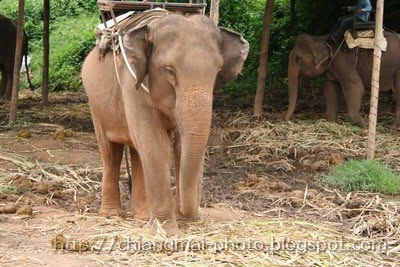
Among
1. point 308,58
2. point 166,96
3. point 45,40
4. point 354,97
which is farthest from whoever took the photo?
point 45,40

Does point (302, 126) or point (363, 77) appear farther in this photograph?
point (363, 77)

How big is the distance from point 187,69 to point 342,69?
27.4ft

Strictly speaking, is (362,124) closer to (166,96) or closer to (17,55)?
(17,55)

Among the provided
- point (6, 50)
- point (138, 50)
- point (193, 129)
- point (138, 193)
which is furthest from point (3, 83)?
point (193, 129)

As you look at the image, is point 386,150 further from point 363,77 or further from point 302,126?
point 363,77

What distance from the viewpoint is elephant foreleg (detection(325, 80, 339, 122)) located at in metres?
12.8

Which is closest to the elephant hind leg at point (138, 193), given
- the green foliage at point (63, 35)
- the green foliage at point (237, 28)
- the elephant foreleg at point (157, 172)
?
the elephant foreleg at point (157, 172)

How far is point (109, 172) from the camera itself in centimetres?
681

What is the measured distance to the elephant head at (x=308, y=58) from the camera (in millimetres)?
12797

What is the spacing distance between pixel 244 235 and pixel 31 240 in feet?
5.10

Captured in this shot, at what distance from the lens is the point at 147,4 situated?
20.7 ft

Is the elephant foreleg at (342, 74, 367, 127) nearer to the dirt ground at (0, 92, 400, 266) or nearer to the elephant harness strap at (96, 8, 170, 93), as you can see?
the dirt ground at (0, 92, 400, 266)

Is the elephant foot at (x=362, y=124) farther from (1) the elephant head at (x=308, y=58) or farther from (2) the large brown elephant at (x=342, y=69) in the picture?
(1) the elephant head at (x=308, y=58)

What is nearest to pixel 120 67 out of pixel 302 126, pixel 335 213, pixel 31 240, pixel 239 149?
pixel 31 240
